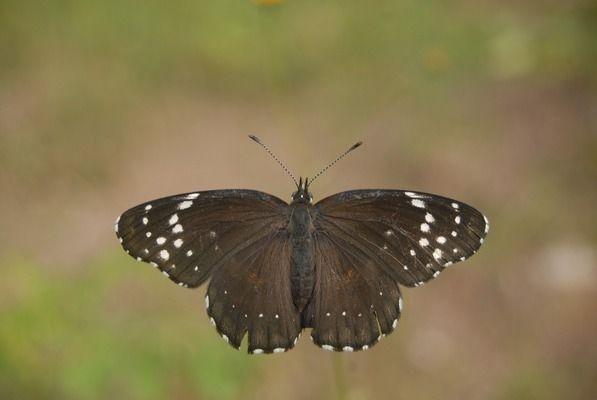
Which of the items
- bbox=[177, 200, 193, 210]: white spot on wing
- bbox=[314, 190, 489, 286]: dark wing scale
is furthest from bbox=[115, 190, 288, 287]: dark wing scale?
bbox=[314, 190, 489, 286]: dark wing scale

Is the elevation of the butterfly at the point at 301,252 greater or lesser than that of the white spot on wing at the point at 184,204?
lesser

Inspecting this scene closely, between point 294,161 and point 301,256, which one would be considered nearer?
point 301,256

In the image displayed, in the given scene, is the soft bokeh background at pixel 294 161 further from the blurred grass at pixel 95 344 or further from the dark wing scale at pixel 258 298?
the dark wing scale at pixel 258 298

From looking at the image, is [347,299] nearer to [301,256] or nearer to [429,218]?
[301,256]

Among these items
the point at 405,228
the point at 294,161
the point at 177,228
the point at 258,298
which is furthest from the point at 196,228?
the point at 294,161

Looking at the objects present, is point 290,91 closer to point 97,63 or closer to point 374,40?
point 374,40

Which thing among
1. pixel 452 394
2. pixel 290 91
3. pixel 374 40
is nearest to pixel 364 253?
pixel 452 394

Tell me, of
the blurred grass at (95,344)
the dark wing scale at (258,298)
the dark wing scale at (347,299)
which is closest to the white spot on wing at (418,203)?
the dark wing scale at (347,299)
